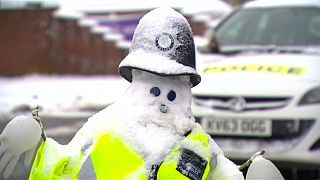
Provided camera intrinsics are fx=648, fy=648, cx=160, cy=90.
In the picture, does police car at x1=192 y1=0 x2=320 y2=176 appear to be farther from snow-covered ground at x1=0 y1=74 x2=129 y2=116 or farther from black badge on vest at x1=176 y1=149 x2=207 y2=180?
snow-covered ground at x1=0 y1=74 x2=129 y2=116

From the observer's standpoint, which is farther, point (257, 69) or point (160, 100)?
point (257, 69)

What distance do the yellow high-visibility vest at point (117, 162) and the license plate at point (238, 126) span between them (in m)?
2.54

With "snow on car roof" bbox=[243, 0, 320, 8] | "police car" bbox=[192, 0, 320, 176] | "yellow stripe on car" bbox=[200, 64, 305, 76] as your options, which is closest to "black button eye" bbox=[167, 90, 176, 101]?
"police car" bbox=[192, 0, 320, 176]

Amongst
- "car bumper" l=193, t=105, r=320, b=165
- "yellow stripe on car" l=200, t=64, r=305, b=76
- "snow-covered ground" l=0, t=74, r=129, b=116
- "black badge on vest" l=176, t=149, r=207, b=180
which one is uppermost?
"black badge on vest" l=176, t=149, r=207, b=180

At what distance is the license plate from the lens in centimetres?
485

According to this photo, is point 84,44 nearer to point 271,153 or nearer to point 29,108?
point 29,108

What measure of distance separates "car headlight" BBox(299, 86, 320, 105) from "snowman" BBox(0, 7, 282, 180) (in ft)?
8.47

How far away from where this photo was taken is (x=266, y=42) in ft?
19.9

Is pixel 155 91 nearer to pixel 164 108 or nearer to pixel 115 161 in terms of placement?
pixel 164 108

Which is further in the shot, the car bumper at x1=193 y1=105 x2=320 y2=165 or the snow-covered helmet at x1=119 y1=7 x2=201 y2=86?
the car bumper at x1=193 y1=105 x2=320 y2=165

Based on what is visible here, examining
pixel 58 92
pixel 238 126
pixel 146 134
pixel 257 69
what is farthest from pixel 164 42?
pixel 58 92

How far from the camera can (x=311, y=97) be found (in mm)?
4863

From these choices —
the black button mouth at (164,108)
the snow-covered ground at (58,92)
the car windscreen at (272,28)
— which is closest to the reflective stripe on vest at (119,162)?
the black button mouth at (164,108)

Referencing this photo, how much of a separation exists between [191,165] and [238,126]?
2683 mm
